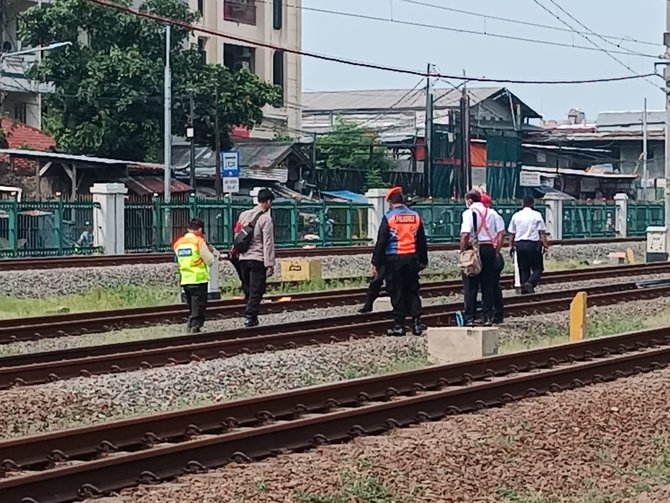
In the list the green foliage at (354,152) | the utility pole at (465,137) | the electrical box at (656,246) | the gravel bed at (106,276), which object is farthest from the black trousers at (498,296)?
the green foliage at (354,152)

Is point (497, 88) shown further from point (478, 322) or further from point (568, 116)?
point (478, 322)

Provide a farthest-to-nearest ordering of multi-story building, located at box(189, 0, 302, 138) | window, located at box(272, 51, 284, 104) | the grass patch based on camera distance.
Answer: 1. window, located at box(272, 51, 284, 104)
2. multi-story building, located at box(189, 0, 302, 138)
3. the grass patch

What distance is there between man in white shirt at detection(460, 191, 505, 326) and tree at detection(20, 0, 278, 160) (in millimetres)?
38171

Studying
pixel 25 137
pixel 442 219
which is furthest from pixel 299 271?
pixel 25 137

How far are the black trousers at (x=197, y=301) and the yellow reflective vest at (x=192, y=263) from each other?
12 cm

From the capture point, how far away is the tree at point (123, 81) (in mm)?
53750

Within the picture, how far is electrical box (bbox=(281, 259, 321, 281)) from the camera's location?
28484mm

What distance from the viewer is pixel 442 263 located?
36719 mm

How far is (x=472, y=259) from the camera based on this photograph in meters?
16.8

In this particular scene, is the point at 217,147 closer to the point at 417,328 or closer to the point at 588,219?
the point at 588,219

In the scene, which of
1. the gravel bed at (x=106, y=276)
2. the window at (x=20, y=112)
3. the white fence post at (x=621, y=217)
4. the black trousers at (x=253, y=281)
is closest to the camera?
the black trousers at (x=253, y=281)

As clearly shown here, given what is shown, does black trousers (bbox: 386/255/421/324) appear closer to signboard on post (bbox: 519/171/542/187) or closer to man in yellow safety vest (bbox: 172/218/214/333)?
man in yellow safety vest (bbox: 172/218/214/333)

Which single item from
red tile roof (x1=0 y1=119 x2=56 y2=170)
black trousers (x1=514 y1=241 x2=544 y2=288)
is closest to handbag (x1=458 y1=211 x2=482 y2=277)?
black trousers (x1=514 y1=241 x2=544 y2=288)

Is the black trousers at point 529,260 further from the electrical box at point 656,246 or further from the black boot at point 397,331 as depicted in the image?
the electrical box at point 656,246
